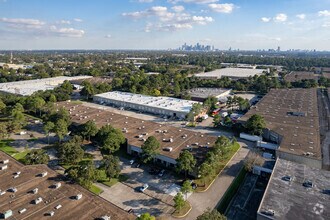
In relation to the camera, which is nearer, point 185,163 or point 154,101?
point 185,163

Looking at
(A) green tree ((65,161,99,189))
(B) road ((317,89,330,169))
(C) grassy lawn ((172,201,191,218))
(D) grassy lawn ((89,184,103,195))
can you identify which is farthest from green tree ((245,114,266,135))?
(A) green tree ((65,161,99,189))

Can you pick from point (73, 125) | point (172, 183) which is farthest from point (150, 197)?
point (73, 125)

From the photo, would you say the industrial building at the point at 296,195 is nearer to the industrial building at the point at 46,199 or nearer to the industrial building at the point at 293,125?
the industrial building at the point at 293,125

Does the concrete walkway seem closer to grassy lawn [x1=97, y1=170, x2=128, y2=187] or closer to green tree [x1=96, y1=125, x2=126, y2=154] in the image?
grassy lawn [x1=97, y1=170, x2=128, y2=187]

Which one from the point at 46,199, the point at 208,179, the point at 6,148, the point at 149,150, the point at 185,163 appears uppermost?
the point at 149,150

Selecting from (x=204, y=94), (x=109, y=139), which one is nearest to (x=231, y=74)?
(x=204, y=94)

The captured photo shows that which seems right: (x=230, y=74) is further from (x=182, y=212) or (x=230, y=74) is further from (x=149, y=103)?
(x=182, y=212)

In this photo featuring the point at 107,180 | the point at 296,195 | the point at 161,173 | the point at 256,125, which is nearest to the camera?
the point at 296,195
